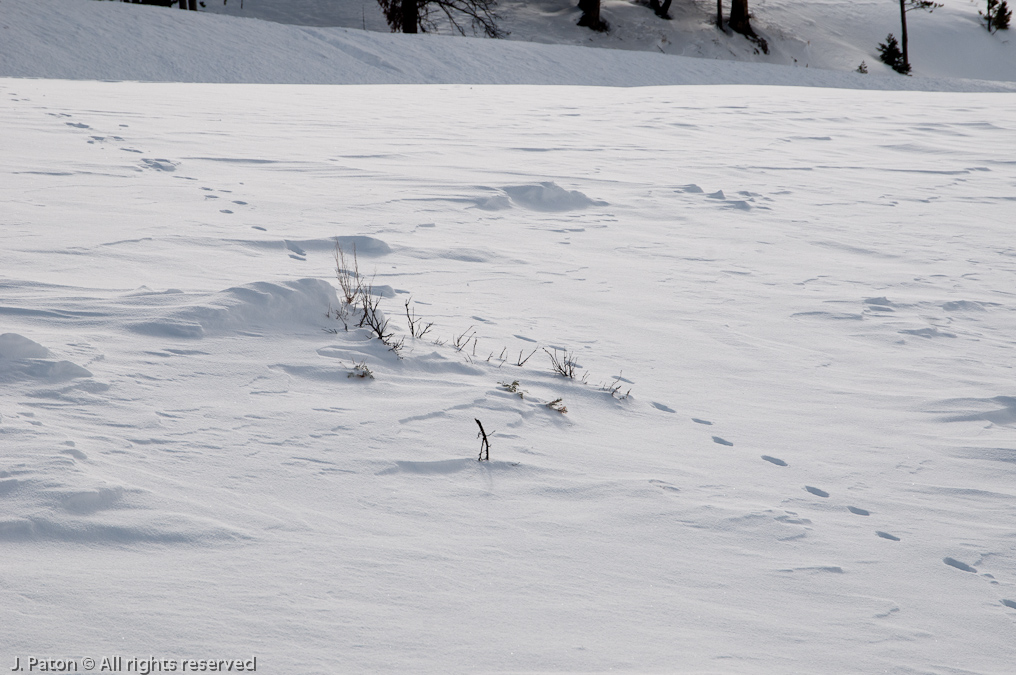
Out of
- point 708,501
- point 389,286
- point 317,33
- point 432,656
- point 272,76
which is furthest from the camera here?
point 317,33

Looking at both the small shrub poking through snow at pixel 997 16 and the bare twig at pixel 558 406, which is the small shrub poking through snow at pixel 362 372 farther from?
the small shrub poking through snow at pixel 997 16

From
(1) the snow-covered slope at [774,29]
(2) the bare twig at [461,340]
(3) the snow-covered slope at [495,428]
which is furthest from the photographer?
(1) the snow-covered slope at [774,29]

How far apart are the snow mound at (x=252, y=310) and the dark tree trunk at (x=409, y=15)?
68.2 ft

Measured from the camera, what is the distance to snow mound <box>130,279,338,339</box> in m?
3.29

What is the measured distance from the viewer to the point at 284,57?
52.5 ft

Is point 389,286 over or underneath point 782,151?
underneath

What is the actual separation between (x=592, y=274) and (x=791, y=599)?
2713mm

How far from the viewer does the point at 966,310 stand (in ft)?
14.5

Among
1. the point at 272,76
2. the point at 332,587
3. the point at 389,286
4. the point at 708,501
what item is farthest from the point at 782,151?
the point at 272,76

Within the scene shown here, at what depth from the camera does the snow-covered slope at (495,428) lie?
75.4 inches

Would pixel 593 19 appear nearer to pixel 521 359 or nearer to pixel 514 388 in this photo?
pixel 521 359

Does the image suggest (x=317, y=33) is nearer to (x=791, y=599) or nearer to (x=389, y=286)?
(x=389, y=286)

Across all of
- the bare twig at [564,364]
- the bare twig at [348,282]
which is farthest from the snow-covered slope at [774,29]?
the bare twig at [564,364]

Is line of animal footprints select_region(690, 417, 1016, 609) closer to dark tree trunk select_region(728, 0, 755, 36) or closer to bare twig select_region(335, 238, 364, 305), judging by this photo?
bare twig select_region(335, 238, 364, 305)
